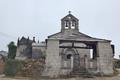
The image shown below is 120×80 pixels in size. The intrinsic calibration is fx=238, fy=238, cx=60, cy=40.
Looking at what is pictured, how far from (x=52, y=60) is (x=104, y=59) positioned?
6725mm

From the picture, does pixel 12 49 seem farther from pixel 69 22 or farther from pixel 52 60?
pixel 52 60

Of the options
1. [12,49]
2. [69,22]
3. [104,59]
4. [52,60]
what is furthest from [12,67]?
[12,49]

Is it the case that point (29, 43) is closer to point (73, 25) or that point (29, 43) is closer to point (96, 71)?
point (73, 25)

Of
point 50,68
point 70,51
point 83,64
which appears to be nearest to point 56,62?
point 50,68

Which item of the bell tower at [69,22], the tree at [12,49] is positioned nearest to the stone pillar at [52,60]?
the bell tower at [69,22]

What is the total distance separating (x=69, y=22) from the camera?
4541cm

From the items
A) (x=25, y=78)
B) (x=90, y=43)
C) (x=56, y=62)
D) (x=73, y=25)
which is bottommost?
(x=25, y=78)

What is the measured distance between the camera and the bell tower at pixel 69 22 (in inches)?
1763

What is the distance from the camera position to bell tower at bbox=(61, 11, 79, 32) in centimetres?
4478

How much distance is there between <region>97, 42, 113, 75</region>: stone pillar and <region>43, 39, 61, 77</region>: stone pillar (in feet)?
17.4

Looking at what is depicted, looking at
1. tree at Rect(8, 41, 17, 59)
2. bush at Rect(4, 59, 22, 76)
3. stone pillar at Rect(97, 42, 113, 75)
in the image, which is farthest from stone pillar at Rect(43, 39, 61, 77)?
tree at Rect(8, 41, 17, 59)

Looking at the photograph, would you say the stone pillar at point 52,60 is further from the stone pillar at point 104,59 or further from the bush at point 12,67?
the stone pillar at point 104,59

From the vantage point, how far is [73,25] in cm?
4553

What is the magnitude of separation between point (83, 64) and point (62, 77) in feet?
11.6
